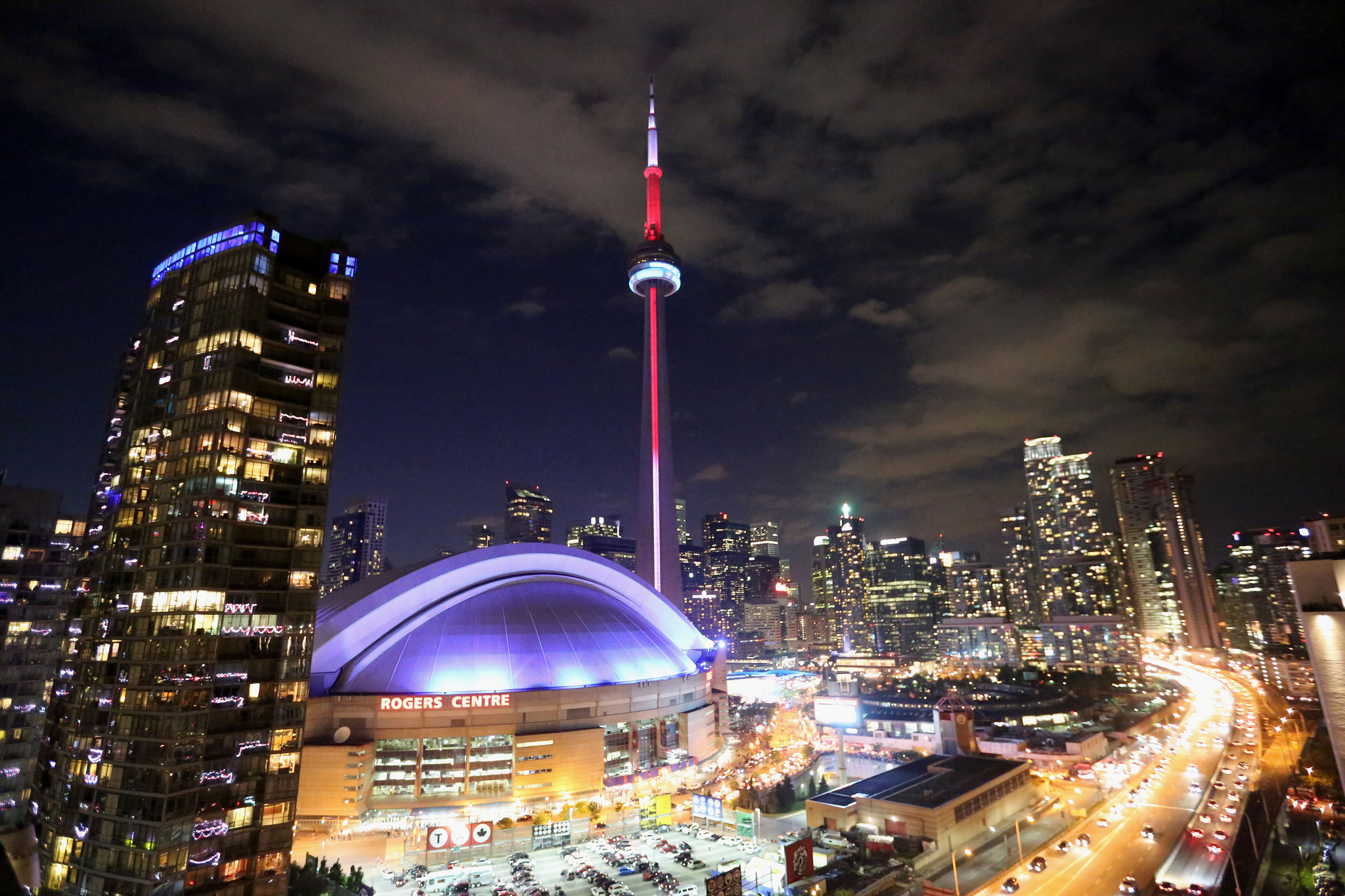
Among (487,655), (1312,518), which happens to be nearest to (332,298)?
(487,655)

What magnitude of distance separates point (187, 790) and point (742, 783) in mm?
47774

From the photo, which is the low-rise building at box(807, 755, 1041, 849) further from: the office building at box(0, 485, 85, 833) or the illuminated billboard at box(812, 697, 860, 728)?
the office building at box(0, 485, 85, 833)

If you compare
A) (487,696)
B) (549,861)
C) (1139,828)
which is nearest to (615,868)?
(549,861)

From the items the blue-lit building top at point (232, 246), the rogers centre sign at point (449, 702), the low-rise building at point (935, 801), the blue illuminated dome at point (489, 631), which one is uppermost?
the blue-lit building top at point (232, 246)

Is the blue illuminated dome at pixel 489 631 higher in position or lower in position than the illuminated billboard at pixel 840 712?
higher

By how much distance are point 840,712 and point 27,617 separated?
83.7 m

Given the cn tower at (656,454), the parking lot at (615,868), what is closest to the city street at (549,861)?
the parking lot at (615,868)

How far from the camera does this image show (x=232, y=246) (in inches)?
1897

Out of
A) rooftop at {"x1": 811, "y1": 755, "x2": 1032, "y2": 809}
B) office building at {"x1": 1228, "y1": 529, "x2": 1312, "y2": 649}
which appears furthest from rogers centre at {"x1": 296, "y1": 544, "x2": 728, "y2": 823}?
office building at {"x1": 1228, "y1": 529, "x2": 1312, "y2": 649}

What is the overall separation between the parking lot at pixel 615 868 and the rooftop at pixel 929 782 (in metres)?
9.20

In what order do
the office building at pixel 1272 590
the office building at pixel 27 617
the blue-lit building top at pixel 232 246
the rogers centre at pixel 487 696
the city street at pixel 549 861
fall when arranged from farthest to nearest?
the office building at pixel 1272 590
the office building at pixel 27 617
the rogers centre at pixel 487 696
the blue-lit building top at pixel 232 246
the city street at pixel 549 861

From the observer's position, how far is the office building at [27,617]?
194 feet

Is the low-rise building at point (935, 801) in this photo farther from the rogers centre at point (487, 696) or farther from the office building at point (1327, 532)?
the office building at point (1327, 532)

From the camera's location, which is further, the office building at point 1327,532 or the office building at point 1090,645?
the office building at point 1090,645
